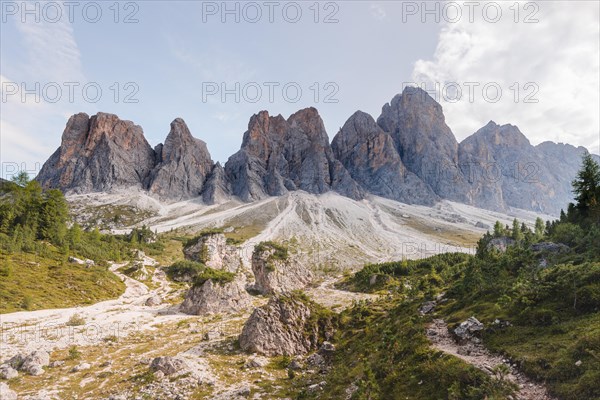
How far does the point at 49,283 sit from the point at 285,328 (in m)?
49.5

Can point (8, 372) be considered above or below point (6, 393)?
below

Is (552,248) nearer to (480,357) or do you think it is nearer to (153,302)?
(480,357)

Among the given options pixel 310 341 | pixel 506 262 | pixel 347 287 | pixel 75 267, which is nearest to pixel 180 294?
pixel 75 267

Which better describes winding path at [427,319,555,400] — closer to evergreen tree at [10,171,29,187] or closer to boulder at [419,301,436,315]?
boulder at [419,301,436,315]

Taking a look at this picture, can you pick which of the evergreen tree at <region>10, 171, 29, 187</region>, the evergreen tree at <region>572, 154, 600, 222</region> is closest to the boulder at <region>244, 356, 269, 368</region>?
the evergreen tree at <region>572, 154, 600, 222</region>

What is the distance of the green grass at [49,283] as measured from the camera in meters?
49.3

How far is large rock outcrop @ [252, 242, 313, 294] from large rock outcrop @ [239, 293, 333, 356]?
101 ft

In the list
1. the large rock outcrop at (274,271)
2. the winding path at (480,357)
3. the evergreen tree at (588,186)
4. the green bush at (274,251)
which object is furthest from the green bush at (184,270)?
the evergreen tree at (588,186)

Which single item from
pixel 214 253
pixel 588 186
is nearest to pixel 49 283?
pixel 214 253

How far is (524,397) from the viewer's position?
1541 cm

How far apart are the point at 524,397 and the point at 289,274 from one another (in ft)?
207

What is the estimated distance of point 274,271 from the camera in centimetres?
7194

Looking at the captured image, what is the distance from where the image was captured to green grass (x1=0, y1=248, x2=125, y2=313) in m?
49.3

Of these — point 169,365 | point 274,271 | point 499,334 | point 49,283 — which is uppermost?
point 499,334
